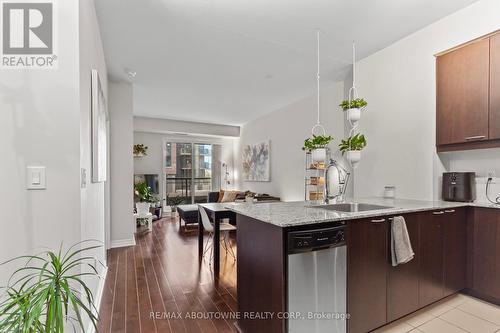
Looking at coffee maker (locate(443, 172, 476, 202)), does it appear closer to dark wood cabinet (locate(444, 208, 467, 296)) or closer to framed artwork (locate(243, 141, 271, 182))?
dark wood cabinet (locate(444, 208, 467, 296))

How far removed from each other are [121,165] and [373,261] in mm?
4043

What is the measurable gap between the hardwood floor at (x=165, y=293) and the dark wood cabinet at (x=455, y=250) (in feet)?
6.69

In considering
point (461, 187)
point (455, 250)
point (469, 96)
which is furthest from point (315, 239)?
point (469, 96)

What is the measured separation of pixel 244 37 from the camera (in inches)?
118

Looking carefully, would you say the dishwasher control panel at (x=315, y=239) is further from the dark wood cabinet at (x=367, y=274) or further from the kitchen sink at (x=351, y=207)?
the kitchen sink at (x=351, y=207)

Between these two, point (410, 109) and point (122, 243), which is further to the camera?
point (122, 243)

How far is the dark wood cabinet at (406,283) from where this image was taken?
6.50 feet

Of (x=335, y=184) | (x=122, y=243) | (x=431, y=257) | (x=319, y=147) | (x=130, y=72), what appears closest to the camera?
(x=431, y=257)

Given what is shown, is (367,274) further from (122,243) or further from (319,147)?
(122,243)

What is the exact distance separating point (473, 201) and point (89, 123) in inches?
140

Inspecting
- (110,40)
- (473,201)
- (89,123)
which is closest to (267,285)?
(89,123)

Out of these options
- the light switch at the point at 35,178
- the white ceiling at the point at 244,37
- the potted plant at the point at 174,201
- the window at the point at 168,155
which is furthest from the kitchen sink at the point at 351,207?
the window at the point at 168,155

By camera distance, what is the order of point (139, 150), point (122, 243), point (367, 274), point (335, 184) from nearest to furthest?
point (367, 274) → point (335, 184) → point (122, 243) → point (139, 150)

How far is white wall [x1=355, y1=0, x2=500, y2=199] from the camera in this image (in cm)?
263
